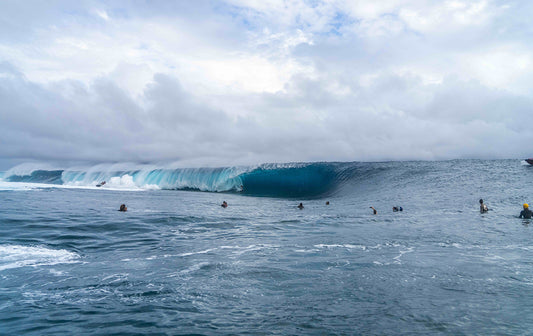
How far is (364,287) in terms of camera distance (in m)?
6.10

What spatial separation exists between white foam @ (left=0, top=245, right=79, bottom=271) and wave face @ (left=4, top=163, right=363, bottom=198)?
24.1 m

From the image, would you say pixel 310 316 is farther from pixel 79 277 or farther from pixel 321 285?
pixel 79 277

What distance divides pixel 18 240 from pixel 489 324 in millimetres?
11812

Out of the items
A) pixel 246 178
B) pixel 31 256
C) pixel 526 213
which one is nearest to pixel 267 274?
pixel 31 256

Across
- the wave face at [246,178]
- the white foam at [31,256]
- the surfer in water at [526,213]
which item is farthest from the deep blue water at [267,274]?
the wave face at [246,178]

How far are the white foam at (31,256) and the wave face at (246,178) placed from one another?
79.2 ft

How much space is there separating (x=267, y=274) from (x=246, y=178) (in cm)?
3429

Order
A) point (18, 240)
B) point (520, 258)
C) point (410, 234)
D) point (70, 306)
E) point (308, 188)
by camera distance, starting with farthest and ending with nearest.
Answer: point (308, 188), point (410, 234), point (18, 240), point (520, 258), point (70, 306)

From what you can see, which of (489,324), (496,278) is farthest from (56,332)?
(496,278)

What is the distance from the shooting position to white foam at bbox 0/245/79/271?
25.4 feet

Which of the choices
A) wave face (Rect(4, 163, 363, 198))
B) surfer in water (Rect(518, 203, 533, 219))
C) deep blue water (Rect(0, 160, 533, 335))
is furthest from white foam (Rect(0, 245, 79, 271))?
wave face (Rect(4, 163, 363, 198))

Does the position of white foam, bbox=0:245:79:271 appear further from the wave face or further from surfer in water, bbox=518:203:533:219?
the wave face

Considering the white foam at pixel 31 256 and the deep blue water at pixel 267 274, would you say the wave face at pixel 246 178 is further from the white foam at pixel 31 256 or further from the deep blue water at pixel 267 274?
the white foam at pixel 31 256

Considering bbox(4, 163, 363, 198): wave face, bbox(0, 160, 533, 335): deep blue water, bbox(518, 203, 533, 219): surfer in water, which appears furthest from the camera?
bbox(4, 163, 363, 198): wave face
